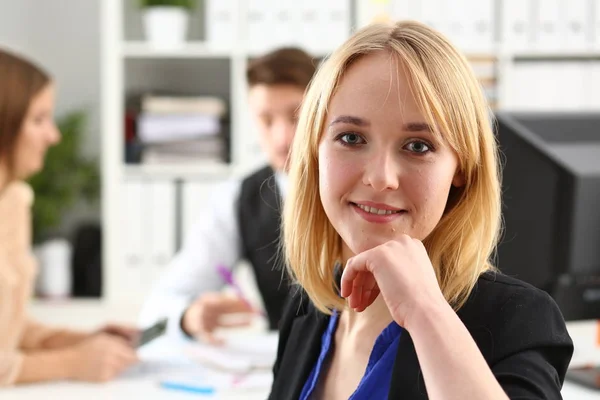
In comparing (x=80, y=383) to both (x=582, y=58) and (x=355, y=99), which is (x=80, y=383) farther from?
(x=582, y=58)

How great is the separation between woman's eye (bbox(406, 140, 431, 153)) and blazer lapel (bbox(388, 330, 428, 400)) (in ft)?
0.67

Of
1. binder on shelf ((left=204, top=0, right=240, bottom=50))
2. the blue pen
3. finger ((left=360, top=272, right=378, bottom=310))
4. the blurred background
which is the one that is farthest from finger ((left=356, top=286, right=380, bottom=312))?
binder on shelf ((left=204, top=0, right=240, bottom=50))

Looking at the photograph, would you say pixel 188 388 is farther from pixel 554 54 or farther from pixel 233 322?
pixel 554 54

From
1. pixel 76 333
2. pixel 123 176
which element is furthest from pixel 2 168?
pixel 123 176

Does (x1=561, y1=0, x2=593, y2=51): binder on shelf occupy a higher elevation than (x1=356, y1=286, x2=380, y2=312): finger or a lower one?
higher

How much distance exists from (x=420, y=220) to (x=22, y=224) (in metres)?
1.22

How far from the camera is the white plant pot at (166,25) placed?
349 centimetres

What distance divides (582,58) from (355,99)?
2.94 meters

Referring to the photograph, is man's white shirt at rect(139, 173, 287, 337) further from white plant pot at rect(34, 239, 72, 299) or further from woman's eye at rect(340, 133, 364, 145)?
white plant pot at rect(34, 239, 72, 299)

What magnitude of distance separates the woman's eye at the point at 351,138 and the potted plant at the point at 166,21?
2683mm

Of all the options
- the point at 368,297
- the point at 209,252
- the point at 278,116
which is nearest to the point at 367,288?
the point at 368,297

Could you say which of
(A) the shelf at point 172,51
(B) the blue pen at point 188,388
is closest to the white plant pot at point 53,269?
(A) the shelf at point 172,51

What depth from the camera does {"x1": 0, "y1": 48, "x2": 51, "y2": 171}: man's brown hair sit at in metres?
1.85

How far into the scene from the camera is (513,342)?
875mm
